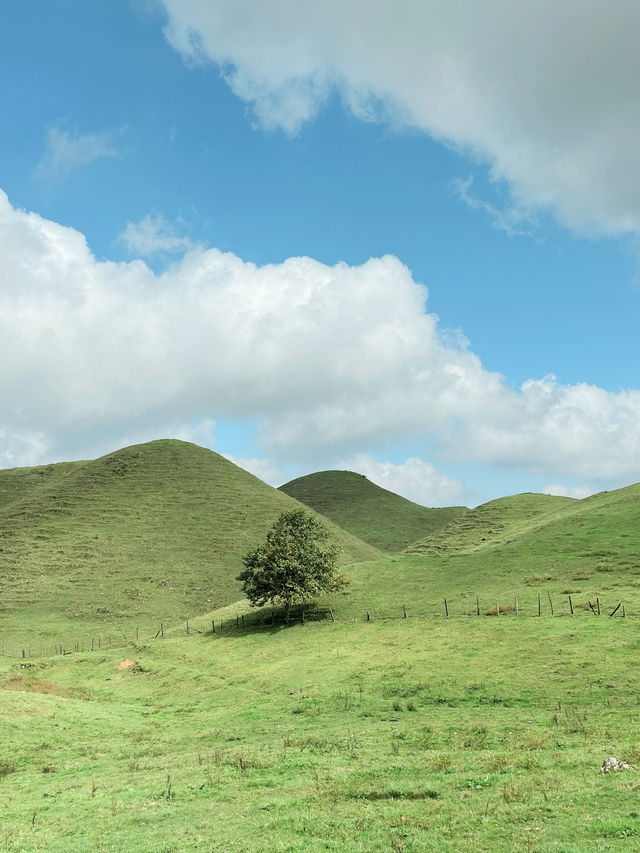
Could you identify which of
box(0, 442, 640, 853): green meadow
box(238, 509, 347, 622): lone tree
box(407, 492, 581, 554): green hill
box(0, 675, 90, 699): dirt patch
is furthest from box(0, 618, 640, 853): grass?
box(407, 492, 581, 554): green hill

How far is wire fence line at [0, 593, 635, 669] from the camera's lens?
156 ft

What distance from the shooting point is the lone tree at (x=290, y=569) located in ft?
210

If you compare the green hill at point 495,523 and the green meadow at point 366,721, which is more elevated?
Answer: the green hill at point 495,523

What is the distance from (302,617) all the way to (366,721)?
3499 cm

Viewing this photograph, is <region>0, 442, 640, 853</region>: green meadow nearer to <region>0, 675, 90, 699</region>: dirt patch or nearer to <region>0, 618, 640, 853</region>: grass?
<region>0, 618, 640, 853</region>: grass

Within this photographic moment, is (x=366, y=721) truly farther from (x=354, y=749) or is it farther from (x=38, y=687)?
(x=38, y=687)

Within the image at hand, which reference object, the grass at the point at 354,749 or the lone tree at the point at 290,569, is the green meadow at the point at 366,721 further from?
the lone tree at the point at 290,569

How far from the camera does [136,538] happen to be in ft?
418

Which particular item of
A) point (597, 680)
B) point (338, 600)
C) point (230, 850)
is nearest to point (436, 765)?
point (230, 850)

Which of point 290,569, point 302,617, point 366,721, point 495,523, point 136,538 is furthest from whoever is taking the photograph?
point 136,538

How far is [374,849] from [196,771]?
37.8 ft

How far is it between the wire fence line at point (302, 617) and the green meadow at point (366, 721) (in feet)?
1.53

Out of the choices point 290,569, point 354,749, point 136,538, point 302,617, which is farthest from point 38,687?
point 136,538

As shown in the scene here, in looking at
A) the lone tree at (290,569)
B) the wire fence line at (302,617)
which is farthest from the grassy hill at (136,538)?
the lone tree at (290,569)
